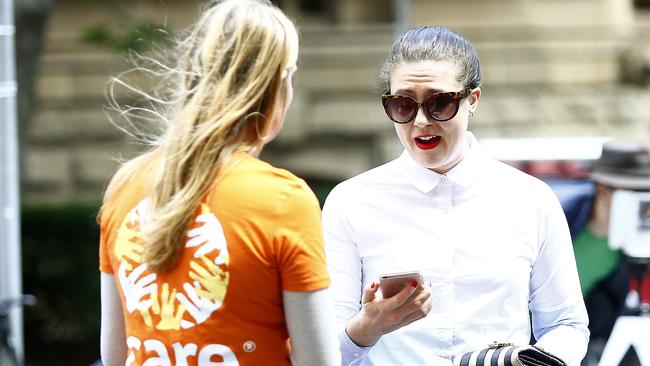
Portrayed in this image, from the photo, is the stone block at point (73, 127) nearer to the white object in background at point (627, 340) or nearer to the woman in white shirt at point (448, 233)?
the white object in background at point (627, 340)

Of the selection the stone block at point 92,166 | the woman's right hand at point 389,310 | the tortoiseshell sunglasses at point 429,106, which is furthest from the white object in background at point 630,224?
the stone block at point 92,166

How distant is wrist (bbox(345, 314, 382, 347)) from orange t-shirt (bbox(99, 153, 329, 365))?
0.37 metres

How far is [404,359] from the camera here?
8.27 ft

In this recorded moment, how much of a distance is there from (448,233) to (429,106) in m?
0.31

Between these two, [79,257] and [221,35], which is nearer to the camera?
[221,35]

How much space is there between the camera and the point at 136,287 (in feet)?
6.63

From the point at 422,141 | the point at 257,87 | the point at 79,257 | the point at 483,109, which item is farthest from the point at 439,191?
the point at 483,109

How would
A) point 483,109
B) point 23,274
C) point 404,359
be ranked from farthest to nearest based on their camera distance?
point 483,109, point 23,274, point 404,359

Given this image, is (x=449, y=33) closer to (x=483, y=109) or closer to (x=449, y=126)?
(x=449, y=126)

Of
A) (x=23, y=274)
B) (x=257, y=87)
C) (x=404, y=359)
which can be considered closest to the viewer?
(x=257, y=87)

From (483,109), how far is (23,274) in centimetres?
509

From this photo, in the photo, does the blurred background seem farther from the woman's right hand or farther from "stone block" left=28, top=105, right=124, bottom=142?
the woman's right hand

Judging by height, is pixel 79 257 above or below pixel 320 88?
below

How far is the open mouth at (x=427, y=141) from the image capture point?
2.58m
